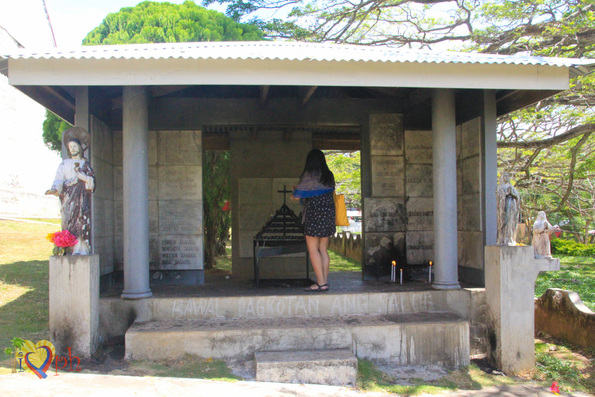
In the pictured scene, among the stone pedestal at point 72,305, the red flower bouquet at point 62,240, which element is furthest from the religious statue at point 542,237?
the red flower bouquet at point 62,240

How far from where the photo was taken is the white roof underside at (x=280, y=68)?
523cm

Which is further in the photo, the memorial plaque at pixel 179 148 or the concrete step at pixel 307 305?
the memorial plaque at pixel 179 148

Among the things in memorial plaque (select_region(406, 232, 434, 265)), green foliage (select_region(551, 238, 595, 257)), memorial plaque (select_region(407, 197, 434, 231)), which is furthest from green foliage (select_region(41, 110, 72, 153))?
green foliage (select_region(551, 238, 595, 257))

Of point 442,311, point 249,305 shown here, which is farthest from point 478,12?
point 249,305

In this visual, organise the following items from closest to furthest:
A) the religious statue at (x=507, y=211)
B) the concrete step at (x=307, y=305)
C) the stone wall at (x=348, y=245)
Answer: the religious statue at (x=507, y=211) < the concrete step at (x=307, y=305) < the stone wall at (x=348, y=245)

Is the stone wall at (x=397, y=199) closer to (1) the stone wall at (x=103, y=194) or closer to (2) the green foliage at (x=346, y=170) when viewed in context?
(1) the stone wall at (x=103, y=194)

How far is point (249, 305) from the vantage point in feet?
19.6

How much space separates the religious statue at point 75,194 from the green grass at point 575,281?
7.57 metres

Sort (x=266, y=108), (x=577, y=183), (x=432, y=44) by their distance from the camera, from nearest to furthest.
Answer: (x=266, y=108), (x=432, y=44), (x=577, y=183)

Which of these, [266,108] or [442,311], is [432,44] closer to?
[266,108]

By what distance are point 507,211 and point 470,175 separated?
1445mm

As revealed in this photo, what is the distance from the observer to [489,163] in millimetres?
6594

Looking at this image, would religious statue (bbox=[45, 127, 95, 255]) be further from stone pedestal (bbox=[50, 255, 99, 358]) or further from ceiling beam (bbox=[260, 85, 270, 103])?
ceiling beam (bbox=[260, 85, 270, 103])

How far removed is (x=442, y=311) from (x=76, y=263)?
14.2ft
